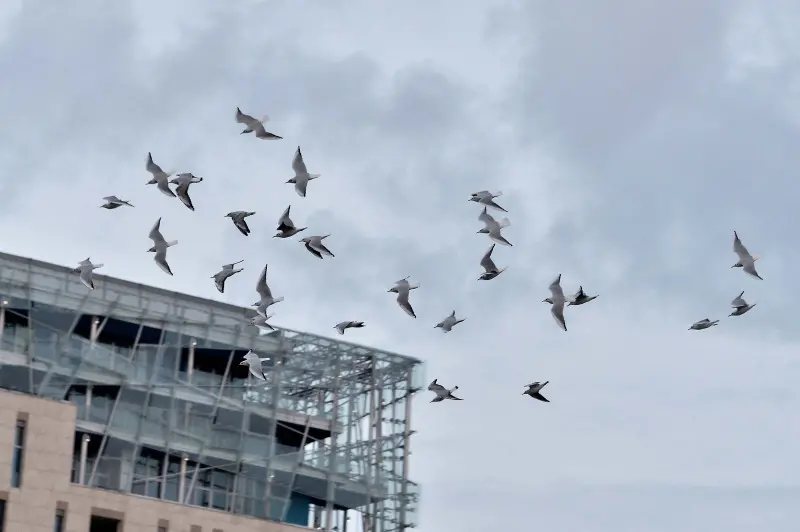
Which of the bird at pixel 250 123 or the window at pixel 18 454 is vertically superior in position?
the bird at pixel 250 123

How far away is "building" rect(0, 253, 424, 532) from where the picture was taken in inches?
3366

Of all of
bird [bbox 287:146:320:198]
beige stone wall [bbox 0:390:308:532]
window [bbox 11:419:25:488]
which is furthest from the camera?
window [bbox 11:419:25:488]

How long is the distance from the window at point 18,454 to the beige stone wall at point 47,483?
22cm

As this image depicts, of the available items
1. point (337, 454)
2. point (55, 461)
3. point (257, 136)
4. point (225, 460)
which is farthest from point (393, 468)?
point (257, 136)

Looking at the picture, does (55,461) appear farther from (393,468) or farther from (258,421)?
(393,468)

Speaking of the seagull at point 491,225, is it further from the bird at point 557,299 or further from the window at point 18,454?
the window at point 18,454

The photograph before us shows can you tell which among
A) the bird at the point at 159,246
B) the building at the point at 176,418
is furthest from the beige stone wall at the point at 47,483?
the bird at the point at 159,246

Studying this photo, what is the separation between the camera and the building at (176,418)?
85.5m

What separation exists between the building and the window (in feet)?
0.25

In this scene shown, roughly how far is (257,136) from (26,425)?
82.5 ft

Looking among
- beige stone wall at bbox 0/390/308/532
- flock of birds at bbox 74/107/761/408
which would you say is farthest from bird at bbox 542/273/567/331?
beige stone wall at bbox 0/390/308/532

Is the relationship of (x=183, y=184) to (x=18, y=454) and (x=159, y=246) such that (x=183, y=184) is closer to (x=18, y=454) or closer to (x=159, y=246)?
(x=159, y=246)

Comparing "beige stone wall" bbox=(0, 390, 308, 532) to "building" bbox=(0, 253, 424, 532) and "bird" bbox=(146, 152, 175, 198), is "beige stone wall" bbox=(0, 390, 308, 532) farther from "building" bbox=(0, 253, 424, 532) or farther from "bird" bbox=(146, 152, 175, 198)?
"bird" bbox=(146, 152, 175, 198)

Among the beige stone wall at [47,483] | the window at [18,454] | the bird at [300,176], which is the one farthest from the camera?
the window at [18,454]
